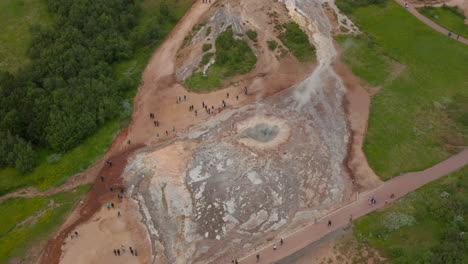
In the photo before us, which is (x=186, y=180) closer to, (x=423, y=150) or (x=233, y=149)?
(x=233, y=149)

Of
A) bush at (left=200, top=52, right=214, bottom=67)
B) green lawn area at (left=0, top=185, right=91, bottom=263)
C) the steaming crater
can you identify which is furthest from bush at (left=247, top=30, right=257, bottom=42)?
green lawn area at (left=0, top=185, right=91, bottom=263)

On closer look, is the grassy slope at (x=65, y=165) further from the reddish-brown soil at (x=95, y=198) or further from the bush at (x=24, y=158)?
the reddish-brown soil at (x=95, y=198)

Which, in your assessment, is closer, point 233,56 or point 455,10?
point 233,56

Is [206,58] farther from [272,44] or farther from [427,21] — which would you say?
[427,21]

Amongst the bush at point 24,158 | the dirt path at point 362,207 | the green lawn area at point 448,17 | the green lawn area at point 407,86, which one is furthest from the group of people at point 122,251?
the green lawn area at point 448,17

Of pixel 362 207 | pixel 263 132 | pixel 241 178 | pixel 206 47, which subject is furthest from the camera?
pixel 206 47

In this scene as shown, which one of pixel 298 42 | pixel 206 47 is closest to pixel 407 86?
pixel 298 42

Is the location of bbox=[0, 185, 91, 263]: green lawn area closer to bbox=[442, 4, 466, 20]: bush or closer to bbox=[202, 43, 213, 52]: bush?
bbox=[202, 43, 213, 52]: bush
